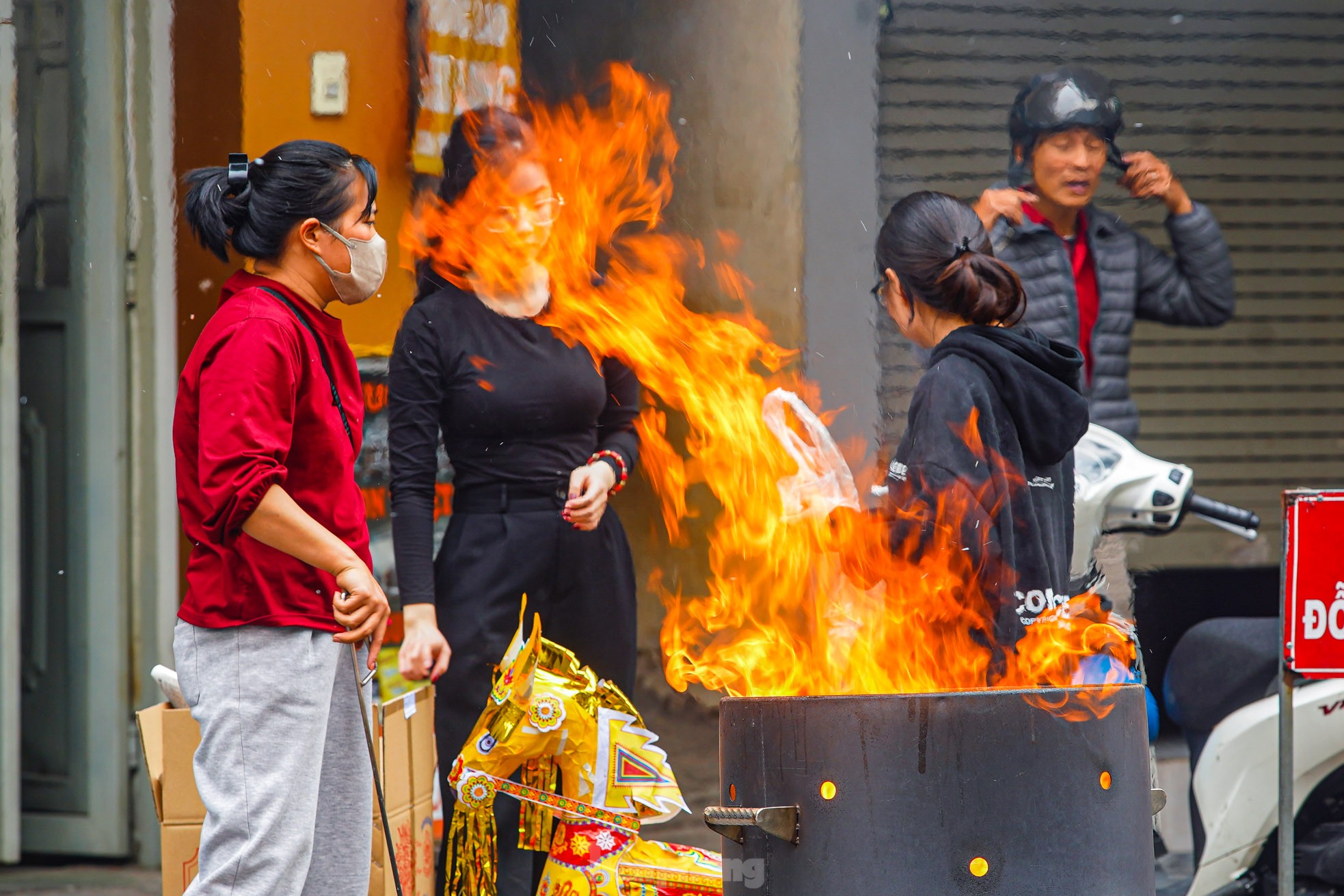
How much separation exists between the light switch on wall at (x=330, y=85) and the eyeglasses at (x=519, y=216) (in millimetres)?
1137

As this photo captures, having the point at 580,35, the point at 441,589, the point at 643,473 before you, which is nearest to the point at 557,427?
the point at 441,589

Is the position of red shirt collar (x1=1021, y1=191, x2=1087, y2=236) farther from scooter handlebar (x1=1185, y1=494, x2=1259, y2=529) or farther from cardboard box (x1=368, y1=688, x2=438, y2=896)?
cardboard box (x1=368, y1=688, x2=438, y2=896)

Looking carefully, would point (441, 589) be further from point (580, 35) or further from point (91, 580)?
point (580, 35)

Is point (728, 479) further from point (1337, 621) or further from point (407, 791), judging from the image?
point (1337, 621)

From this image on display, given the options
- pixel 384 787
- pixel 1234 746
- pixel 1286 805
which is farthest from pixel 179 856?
pixel 1234 746

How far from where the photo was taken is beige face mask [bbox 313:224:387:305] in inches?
119

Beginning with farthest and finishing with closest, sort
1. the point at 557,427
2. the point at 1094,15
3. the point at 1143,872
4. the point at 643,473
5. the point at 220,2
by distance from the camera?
the point at 1094,15 → the point at 643,473 → the point at 220,2 → the point at 557,427 → the point at 1143,872

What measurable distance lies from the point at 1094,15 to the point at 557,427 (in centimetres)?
300

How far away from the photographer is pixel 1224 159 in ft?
19.2

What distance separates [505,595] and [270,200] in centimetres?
151

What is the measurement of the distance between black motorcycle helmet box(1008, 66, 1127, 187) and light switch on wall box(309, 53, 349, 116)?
7.61 ft

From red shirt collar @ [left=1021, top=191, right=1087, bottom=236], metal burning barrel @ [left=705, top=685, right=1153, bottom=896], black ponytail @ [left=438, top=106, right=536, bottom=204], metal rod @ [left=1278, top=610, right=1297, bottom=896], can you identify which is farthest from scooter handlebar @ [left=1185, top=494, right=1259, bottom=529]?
black ponytail @ [left=438, top=106, right=536, bottom=204]

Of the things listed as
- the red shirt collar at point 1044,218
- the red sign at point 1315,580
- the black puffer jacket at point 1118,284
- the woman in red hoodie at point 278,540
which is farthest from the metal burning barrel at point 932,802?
the red shirt collar at point 1044,218

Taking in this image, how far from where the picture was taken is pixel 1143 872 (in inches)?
107
